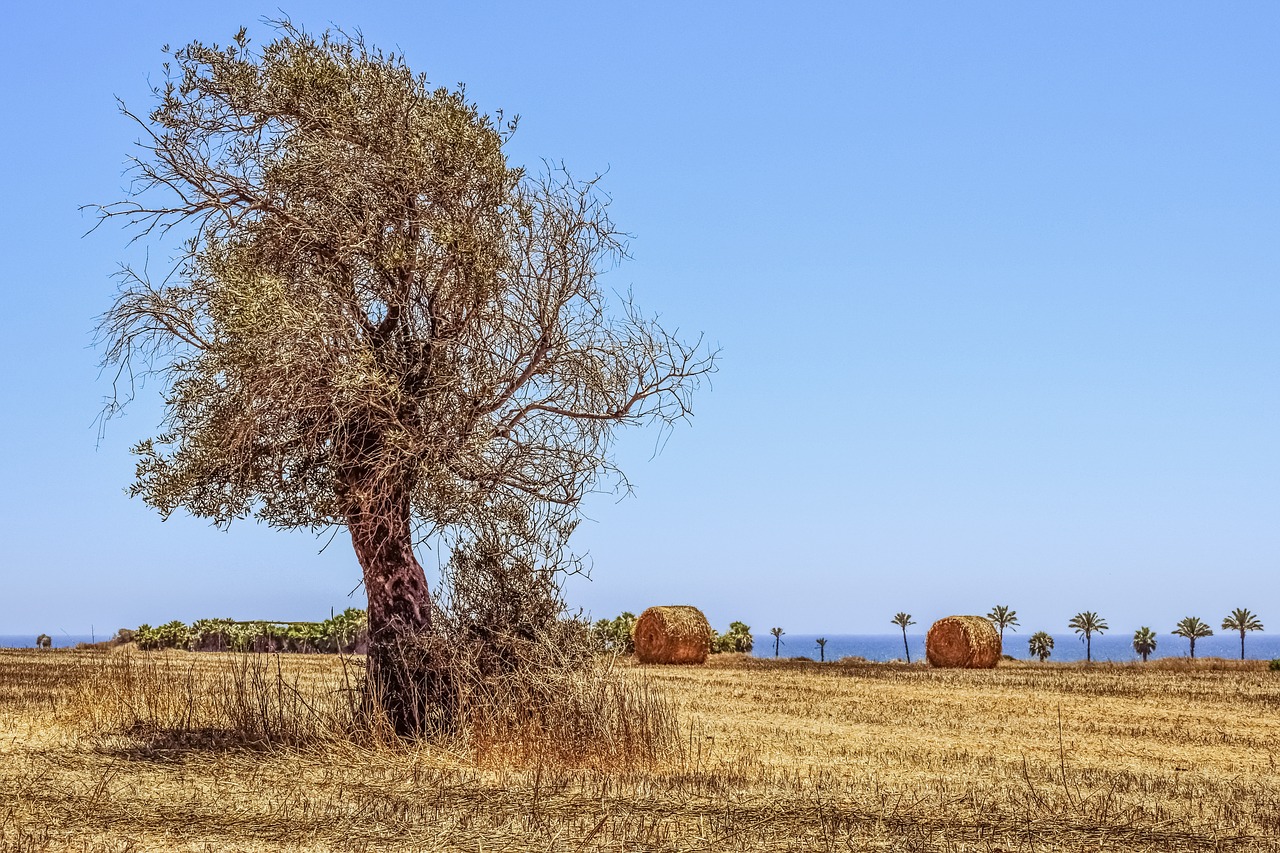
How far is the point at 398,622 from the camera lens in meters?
13.8

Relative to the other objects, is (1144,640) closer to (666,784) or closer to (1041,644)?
(1041,644)

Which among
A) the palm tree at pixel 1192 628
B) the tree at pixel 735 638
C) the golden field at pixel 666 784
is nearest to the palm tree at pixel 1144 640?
the palm tree at pixel 1192 628

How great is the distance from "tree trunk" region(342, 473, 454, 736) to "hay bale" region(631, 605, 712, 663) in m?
24.7

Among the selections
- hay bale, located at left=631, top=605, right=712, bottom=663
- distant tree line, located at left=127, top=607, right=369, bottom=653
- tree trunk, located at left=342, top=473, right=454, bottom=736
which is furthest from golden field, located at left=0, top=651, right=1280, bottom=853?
distant tree line, located at left=127, top=607, right=369, bottom=653

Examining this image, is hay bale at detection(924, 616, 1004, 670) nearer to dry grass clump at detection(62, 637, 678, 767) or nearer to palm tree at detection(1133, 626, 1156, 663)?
dry grass clump at detection(62, 637, 678, 767)

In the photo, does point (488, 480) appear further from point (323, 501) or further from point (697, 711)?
point (697, 711)

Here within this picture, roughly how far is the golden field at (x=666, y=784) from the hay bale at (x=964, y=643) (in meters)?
19.7

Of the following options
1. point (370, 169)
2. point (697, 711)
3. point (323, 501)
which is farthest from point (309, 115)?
point (697, 711)

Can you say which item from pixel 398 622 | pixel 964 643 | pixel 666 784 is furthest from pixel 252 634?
pixel 666 784

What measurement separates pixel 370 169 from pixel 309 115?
112cm

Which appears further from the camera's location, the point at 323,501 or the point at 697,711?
the point at 697,711

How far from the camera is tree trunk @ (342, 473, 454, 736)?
13.5 m

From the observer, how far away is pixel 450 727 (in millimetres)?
13336

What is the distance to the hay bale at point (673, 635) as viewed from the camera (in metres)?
38.0
